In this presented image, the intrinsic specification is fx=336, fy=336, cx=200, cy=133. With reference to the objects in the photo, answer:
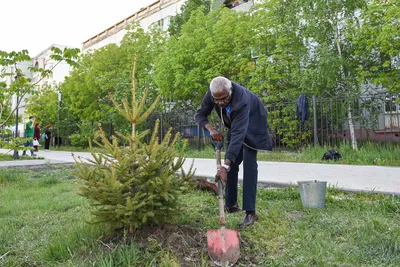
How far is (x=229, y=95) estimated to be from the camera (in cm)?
322

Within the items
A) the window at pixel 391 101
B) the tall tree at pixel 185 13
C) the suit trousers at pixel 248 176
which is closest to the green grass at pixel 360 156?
the window at pixel 391 101

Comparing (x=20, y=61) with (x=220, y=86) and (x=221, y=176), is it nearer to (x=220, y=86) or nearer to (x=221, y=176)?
(x=220, y=86)

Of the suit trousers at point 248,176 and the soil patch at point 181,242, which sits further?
the suit trousers at point 248,176

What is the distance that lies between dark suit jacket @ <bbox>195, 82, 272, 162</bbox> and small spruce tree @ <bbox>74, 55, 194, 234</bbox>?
26.2 inches

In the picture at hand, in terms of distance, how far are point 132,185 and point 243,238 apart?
1.05m

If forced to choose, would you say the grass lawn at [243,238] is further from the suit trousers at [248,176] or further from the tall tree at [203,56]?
the tall tree at [203,56]

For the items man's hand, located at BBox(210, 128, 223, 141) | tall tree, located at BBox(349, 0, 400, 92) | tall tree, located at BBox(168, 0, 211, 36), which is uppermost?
tall tree, located at BBox(168, 0, 211, 36)

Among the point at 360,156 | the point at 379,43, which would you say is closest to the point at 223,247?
the point at 360,156

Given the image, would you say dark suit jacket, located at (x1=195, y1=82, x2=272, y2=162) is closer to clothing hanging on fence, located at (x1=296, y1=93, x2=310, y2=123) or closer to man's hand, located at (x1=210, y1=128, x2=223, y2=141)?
man's hand, located at (x1=210, y1=128, x2=223, y2=141)

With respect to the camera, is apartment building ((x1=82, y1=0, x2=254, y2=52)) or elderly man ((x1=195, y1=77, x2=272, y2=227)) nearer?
elderly man ((x1=195, y1=77, x2=272, y2=227))

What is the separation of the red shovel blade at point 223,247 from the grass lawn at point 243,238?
68mm

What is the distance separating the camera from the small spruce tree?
2559mm

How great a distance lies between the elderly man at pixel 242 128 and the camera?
3153 millimetres

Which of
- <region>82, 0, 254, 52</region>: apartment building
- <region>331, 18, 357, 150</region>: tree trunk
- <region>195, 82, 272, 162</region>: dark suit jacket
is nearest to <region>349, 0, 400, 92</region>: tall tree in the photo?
<region>331, 18, 357, 150</region>: tree trunk
